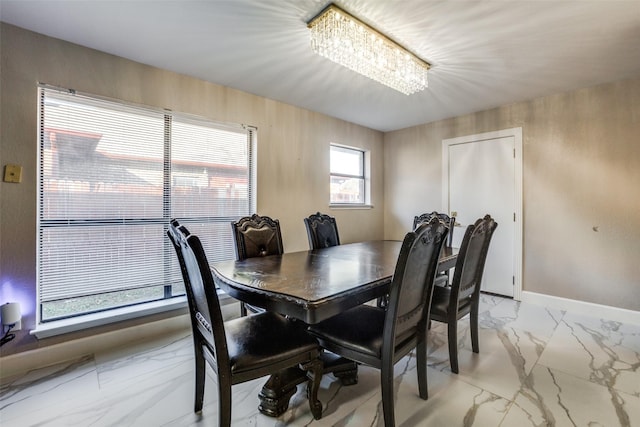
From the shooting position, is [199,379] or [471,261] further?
[471,261]

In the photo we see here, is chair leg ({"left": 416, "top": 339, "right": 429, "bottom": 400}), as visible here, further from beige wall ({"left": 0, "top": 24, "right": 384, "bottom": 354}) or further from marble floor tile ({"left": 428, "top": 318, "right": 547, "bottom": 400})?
beige wall ({"left": 0, "top": 24, "right": 384, "bottom": 354})

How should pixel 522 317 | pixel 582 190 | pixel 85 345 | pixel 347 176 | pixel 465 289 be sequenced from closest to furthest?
pixel 465 289, pixel 85 345, pixel 522 317, pixel 582 190, pixel 347 176

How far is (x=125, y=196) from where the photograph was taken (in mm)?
2371

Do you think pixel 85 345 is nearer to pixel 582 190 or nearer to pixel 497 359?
pixel 497 359

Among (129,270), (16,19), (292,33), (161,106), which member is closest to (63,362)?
(129,270)

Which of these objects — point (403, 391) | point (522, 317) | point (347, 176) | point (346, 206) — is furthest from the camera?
point (347, 176)

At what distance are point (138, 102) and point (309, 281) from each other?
219cm

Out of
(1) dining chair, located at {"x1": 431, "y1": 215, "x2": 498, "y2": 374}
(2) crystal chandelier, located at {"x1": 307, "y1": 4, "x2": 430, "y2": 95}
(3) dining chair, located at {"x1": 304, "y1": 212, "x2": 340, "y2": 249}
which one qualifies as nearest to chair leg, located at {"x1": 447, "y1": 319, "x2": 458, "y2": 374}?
(1) dining chair, located at {"x1": 431, "y1": 215, "x2": 498, "y2": 374}

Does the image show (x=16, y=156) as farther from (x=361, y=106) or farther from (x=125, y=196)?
(x=361, y=106)

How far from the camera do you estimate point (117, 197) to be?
7.66 feet

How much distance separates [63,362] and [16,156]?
1.47 m

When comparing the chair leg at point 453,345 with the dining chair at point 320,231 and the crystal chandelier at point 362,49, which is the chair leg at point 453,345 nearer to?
the dining chair at point 320,231

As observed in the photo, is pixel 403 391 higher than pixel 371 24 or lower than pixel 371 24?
lower

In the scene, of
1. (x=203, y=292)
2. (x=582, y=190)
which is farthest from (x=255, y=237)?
(x=582, y=190)
